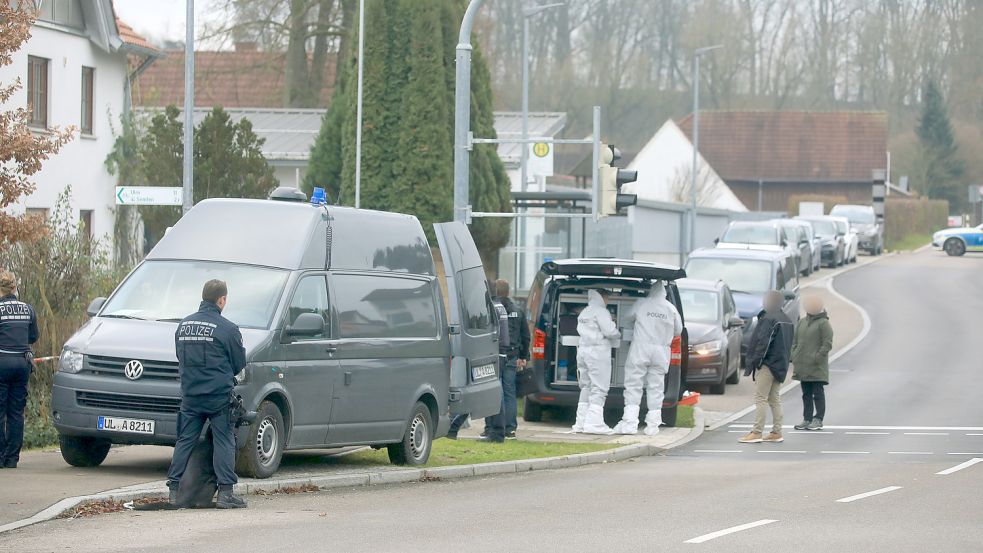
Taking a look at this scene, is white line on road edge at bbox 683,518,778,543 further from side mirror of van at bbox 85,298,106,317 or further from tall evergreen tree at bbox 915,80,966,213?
tall evergreen tree at bbox 915,80,966,213

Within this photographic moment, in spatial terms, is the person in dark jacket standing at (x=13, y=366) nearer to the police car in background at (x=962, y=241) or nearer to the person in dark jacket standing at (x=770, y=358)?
the person in dark jacket standing at (x=770, y=358)

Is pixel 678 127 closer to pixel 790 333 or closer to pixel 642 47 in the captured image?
pixel 642 47

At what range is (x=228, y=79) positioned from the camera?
52.8 m

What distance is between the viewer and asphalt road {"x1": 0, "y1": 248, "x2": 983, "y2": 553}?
31.0ft

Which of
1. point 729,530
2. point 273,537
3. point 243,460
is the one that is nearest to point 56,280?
point 243,460

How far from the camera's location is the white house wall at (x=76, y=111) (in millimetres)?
28922

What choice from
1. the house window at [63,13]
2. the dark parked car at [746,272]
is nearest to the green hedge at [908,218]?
the dark parked car at [746,272]

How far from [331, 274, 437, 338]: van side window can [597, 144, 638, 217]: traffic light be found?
4.20m

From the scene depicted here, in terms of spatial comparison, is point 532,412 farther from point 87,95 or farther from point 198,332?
point 87,95

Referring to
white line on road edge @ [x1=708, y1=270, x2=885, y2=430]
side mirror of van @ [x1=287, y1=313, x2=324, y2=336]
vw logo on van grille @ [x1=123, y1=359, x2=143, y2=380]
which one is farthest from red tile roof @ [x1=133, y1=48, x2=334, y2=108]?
vw logo on van grille @ [x1=123, y1=359, x2=143, y2=380]

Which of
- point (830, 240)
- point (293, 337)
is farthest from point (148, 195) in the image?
point (830, 240)

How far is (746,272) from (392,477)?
16.6 m

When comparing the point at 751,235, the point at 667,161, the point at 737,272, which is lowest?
the point at 737,272

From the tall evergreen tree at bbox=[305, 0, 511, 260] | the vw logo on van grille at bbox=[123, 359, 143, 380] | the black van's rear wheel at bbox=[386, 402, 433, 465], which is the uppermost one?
the tall evergreen tree at bbox=[305, 0, 511, 260]
